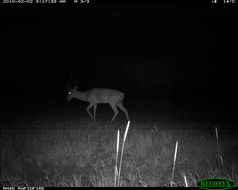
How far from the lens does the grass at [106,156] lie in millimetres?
2688

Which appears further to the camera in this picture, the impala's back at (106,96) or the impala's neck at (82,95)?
the impala's neck at (82,95)

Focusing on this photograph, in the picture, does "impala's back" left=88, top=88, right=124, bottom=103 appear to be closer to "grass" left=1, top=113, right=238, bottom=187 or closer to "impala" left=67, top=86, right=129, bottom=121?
"impala" left=67, top=86, right=129, bottom=121

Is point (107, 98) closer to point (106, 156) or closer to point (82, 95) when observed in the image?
point (82, 95)

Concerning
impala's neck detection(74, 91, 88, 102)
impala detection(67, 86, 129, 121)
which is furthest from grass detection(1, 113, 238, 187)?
impala's neck detection(74, 91, 88, 102)

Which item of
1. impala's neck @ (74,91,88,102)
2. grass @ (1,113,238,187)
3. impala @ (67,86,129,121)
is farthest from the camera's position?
impala's neck @ (74,91,88,102)

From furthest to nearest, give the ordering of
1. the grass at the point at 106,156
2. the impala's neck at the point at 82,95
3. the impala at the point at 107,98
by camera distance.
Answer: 1. the impala's neck at the point at 82,95
2. the impala at the point at 107,98
3. the grass at the point at 106,156

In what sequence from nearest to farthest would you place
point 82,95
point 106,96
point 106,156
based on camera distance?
point 106,156 < point 106,96 < point 82,95

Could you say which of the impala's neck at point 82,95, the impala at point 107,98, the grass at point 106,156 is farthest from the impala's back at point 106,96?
the grass at point 106,156

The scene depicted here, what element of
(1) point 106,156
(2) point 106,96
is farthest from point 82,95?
(1) point 106,156

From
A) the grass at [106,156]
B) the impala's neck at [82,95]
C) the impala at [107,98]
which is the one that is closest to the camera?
the grass at [106,156]

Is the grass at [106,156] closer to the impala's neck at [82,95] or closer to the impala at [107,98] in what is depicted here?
the impala at [107,98]

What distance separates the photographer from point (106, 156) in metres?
3.49

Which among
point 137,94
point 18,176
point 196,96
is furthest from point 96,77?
point 18,176

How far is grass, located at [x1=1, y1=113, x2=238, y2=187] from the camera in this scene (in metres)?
2.69
